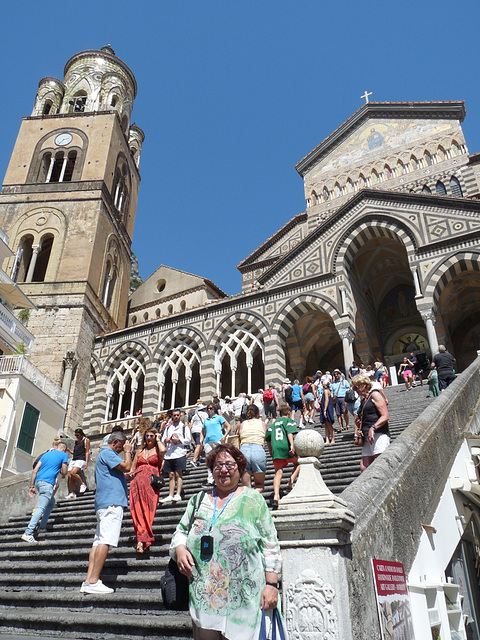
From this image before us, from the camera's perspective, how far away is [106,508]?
497 centimetres

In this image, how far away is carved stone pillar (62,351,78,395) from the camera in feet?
70.9

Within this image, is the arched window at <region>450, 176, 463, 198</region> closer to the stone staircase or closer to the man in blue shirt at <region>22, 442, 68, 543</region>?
the stone staircase

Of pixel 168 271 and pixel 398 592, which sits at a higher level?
pixel 168 271

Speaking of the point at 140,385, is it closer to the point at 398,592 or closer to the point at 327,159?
the point at 327,159

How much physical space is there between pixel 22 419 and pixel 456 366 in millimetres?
16419

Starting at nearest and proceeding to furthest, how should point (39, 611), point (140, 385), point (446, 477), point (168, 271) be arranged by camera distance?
1. point (39, 611)
2. point (446, 477)
3. point (140, 385)
4. point (168, 271)

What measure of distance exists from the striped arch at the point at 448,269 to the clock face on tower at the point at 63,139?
21930mm

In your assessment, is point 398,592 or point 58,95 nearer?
point 398,592

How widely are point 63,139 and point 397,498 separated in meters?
29.8

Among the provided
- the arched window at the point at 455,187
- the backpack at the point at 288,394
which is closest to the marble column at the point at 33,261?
the backpack at the point at 288,394

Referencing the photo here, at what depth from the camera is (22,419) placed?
1633 cm

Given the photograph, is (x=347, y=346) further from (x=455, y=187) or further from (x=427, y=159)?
(x=427, y=159)

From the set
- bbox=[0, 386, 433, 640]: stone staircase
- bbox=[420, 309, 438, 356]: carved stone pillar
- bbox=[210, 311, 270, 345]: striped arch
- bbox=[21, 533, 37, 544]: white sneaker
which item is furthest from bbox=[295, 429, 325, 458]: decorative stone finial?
bbox=[210, 311, 270, 345]: striped arch

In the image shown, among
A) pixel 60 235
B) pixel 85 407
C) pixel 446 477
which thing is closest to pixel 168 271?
pixel 60 235
